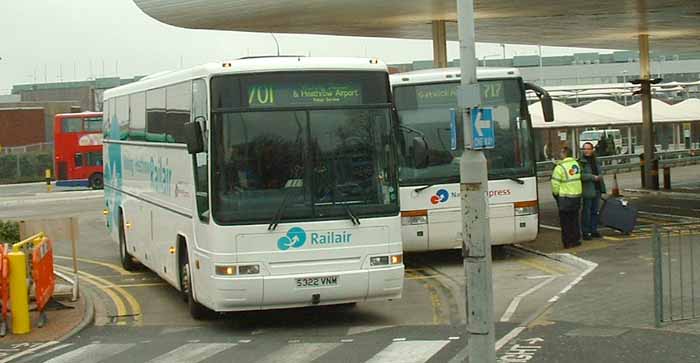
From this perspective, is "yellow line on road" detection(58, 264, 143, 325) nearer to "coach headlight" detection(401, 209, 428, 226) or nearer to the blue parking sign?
"coach headlight" detection(401, 209, 428, 226)

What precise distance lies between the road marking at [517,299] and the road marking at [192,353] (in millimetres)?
3337

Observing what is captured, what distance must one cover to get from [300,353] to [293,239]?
5.27 ft

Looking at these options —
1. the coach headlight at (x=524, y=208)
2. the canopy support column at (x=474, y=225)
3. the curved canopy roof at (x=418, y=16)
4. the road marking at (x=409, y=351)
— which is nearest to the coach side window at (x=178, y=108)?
the road marking at (x=409, y=351)

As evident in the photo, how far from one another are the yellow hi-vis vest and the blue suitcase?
1.86 meters

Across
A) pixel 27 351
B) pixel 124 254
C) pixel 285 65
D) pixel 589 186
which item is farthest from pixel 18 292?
pixel 589 186

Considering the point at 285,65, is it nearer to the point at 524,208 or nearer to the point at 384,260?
the point at 384,260

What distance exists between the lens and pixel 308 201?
42.5 ft

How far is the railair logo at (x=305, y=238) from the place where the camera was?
1283 cm

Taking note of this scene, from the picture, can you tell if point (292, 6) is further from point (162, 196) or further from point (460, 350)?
point (460, 350)

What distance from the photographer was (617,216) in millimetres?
21422

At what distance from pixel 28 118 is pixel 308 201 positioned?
Result: 7301 centimetres

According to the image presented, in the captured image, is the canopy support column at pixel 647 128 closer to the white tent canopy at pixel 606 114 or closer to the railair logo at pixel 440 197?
the white tent canopy at pixel 606 114

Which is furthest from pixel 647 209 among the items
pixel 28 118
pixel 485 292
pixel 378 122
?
pixel 28 118

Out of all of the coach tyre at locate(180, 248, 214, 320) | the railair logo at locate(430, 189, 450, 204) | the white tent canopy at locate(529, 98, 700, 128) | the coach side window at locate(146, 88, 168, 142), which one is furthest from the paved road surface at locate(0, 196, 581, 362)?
the white tent canopy at locate(529, 98, 700, 128)
